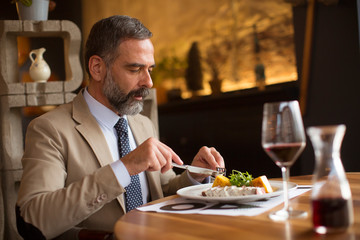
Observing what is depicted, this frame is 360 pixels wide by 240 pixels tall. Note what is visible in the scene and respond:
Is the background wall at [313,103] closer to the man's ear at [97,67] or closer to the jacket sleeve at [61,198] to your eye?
the man's ear at [97,67]

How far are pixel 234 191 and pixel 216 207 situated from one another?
0.08 meters

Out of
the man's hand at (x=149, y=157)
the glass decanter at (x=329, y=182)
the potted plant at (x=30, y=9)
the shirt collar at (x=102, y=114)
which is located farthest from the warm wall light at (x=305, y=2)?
the glass decanter at (x=329, y=182)

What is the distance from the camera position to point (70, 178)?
1673mm

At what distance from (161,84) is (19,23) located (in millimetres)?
3223

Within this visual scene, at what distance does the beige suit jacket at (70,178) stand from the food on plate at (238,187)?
1.00 feet

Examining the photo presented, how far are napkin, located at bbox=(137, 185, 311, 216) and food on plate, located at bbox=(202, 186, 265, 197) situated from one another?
27 mm

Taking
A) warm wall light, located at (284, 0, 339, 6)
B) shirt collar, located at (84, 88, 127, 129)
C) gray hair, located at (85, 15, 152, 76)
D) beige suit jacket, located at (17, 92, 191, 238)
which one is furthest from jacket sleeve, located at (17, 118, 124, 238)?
warm wall light, located at (284, 0, 339, 6)

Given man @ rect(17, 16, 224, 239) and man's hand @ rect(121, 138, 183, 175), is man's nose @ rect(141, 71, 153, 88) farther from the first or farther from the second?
man's hand @ rect(121, 138, 183, 175)

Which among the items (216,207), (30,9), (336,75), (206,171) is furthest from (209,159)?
(336,75)

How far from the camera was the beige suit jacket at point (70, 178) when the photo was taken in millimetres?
1393

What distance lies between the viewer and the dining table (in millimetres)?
894

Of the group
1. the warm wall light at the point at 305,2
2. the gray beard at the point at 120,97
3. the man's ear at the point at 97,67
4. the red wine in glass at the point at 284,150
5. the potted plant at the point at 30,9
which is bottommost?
the red wine in glass at the point at 284,150

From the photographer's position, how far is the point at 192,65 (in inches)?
199

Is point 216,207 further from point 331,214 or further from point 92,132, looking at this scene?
point 92,132
